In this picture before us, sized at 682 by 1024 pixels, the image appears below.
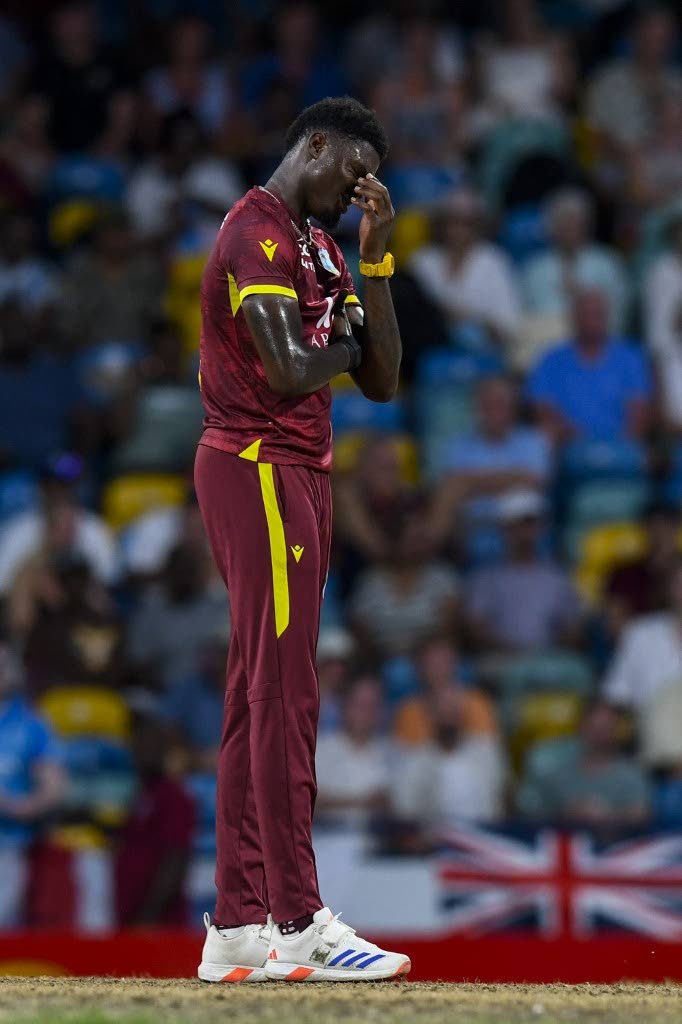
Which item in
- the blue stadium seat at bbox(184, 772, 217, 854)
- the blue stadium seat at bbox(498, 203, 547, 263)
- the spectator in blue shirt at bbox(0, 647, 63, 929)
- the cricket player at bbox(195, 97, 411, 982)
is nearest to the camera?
the cricket player at bbox(195, 97, 411, 982)

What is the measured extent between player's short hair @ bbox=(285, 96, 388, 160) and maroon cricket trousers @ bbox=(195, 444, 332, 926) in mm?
949

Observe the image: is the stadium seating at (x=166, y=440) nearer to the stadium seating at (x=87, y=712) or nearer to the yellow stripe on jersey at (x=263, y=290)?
the stadium seating at (x=87, y=712)

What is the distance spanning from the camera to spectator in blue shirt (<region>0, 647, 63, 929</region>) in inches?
368

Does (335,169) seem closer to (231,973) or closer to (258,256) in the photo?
(258,256)

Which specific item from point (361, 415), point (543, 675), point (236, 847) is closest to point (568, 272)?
point (361, 415)

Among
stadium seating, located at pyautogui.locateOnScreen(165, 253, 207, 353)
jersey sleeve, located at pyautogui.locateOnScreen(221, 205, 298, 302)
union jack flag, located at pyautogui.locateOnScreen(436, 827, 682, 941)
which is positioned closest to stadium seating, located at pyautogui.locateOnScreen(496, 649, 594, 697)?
union jack flag, located at pyautogui.locateOnScreen(436, 827, 682, 941)

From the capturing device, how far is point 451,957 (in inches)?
291

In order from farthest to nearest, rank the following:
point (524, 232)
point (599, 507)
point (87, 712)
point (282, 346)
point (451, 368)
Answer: point (524, 232) < point (451, 368) < point (599, 507) < point (87, 712) < point (282, 346)

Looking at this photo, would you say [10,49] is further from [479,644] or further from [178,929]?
[178,929]

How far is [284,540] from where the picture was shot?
498 cm

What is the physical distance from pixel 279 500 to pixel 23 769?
4905mm

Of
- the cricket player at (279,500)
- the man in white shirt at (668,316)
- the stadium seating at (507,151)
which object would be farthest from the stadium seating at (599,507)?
the cricket player at (279,500)

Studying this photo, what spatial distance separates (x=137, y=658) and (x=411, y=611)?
5.39ft

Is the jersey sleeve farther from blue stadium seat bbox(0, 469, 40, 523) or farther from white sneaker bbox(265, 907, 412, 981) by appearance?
blue stadium seat bbox(0, 469, 40, 523)
